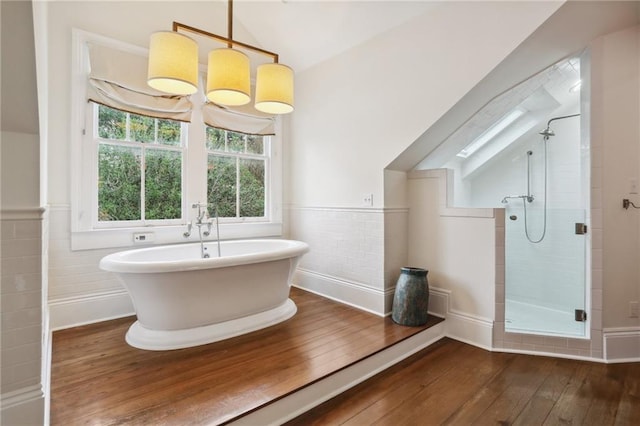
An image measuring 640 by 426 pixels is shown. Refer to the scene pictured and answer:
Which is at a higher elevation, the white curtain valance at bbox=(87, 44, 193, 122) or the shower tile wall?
the white curtain valance at bbox=(87, 44, 193, 122)

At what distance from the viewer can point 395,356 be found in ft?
7.82

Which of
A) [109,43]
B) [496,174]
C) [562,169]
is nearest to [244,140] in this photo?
[109,43]

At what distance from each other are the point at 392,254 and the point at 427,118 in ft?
4.24

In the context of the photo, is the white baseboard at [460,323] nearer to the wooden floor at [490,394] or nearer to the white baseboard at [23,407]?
the wooden floor at [490,394]

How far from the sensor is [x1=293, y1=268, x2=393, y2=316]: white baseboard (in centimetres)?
304

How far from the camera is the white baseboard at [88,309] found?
8.48 ft

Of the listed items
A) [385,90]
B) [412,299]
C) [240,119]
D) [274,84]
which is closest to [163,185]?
[240,119]

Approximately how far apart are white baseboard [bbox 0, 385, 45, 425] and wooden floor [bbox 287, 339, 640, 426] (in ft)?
3.77

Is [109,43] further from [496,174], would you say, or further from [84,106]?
[496,174]

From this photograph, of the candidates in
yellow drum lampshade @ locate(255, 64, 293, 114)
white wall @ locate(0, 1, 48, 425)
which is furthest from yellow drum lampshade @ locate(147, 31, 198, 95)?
white wall @ locate(0, 1, 48, 425)

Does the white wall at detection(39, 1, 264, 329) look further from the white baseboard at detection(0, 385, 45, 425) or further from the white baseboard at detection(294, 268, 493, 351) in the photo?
the white baseboard at detection(294, 268, 493, 351)

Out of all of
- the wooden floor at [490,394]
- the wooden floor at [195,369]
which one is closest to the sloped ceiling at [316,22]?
the wooden floor at [195,369]

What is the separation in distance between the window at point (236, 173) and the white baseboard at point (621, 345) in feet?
11.2

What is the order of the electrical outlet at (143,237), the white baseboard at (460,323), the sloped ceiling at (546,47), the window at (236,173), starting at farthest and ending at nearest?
the window at (236,173) → the electrical outlet at (143,237) → the white baseboard at (460,323) → the sloped ceiling at (546,47)
